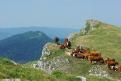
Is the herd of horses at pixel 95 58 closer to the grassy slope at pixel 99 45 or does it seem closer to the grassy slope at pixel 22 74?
the grassy slope at pixel 99 45

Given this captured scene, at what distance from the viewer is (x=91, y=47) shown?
277ft

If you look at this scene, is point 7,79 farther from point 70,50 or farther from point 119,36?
point 119,36

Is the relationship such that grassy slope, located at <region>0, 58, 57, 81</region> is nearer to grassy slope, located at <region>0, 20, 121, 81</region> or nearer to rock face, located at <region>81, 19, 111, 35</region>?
grassy slope, located at <region>0, 20, 121, 81</region>

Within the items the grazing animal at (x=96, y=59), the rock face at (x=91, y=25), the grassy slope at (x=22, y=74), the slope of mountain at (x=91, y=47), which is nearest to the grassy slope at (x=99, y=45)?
the slope of mountain at (x=91, y=47)

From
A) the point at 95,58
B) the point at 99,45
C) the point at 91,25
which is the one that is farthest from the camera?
the point at 91,25

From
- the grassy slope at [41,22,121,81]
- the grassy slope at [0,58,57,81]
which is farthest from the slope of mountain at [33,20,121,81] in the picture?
the grassy slope at [0,58,57,81]

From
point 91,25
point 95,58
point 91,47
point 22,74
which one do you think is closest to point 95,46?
point 91,47

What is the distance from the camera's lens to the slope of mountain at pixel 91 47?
67562mm

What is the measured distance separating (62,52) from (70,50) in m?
1.70

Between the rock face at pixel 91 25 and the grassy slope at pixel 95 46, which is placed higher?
the rock face at pixel 91 25

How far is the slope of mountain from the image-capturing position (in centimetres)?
6756

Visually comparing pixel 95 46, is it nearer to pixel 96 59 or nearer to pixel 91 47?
pixel 91 47

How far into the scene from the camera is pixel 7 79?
28.9 metres

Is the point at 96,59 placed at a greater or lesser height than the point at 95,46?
lesser
